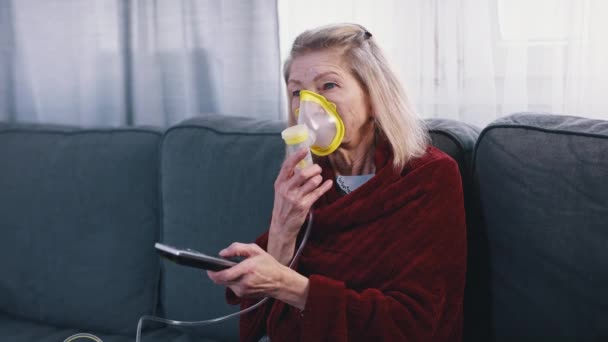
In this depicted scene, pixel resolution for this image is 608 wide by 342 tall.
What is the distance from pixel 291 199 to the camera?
117 cm

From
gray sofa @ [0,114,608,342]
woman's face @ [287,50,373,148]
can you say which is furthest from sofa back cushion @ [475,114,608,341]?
woman's face @ [287,50,373,148]

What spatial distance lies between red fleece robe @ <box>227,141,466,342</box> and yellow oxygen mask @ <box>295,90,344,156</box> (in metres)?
0.11

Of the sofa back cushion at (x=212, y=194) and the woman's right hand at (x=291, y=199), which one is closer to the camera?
the woman's right hand at (x=291, y=199)

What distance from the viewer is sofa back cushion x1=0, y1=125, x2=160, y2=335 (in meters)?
1.73

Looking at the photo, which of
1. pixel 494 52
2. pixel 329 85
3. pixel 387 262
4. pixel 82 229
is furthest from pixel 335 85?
pixel 82 229

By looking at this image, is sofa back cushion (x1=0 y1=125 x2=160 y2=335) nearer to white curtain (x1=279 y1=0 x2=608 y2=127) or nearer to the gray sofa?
the gray sofa

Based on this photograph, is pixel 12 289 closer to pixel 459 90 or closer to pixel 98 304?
pixel 98 304

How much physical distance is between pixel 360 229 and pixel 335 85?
0.30 meters

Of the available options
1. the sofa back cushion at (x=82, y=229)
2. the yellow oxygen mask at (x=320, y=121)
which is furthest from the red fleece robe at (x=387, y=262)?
the sofa back cushion at (x=82, y=229)

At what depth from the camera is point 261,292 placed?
109 cm

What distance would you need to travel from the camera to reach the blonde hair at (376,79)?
125 cm

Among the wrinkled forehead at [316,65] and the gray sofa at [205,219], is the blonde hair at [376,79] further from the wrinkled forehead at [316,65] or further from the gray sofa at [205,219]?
the gray sofa at [205,219]

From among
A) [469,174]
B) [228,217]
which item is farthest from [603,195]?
[228,217]

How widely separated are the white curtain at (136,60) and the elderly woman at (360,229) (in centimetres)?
61
